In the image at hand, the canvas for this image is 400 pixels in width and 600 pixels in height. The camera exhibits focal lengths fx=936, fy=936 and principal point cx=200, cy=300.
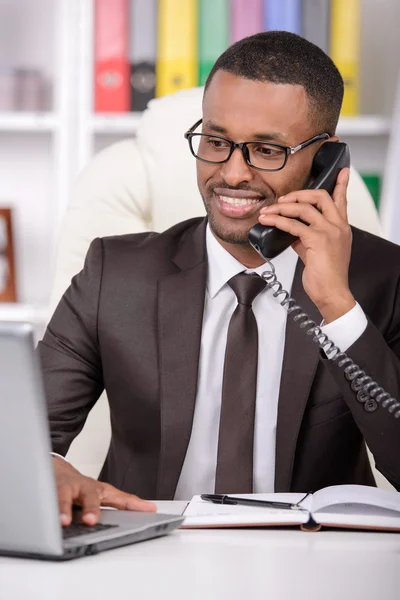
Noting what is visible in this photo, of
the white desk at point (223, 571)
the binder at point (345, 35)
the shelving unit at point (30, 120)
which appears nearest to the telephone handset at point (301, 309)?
the white desk at point (223, 571)

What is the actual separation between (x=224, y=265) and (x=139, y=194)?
0.33m

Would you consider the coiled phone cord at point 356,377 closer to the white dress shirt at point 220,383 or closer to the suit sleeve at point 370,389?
the suit sleeve at point 370,389

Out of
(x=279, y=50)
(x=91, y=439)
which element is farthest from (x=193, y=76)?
(x=91, y=439)

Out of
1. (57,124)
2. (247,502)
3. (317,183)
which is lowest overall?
(247,502)

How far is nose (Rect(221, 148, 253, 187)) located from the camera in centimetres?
153

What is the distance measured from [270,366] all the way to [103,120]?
1292mm

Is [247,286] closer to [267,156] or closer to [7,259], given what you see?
[267,156]

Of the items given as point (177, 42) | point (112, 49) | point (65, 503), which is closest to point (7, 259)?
point (112, 49)

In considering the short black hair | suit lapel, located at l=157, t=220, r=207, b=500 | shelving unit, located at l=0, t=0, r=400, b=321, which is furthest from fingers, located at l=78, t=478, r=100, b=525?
shelving unit, located at l=0, t=0, r=400, b=321

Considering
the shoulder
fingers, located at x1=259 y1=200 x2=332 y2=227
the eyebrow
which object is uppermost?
the eyebrow

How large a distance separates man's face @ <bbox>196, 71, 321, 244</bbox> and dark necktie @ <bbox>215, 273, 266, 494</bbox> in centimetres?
14

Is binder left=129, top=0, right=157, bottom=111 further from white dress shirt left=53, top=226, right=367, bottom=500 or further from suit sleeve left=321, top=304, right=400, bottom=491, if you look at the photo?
suit sleeve left=321, top=304, right=400, bottom=491

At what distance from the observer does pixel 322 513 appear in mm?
1086

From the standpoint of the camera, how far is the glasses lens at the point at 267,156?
1.55 meters
